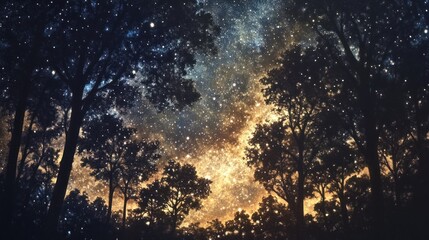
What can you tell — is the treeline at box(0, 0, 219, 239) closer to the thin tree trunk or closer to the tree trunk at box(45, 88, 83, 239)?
the tree trunk at box(45, 88, 83, 239)

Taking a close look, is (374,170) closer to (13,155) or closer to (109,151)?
(13,155)

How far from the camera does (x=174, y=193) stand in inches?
2383

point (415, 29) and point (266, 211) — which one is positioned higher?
point (266, 211)

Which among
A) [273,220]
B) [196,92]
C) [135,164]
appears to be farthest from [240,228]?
[196,92]

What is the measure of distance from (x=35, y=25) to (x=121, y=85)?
5.32m

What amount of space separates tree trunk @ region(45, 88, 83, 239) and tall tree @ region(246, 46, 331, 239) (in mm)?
15798

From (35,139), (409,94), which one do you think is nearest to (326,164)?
(409,94)

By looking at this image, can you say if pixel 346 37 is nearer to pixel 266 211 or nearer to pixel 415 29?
pixel 415 29

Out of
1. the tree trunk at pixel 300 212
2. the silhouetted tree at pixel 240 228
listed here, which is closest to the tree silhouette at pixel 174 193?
the silhouetted tree at pixel 240 228

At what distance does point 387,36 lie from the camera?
21109 mm

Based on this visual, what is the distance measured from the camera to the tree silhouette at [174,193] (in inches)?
2356

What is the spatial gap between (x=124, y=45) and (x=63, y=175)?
7.72 m

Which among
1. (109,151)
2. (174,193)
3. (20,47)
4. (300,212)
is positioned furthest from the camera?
(174,193)

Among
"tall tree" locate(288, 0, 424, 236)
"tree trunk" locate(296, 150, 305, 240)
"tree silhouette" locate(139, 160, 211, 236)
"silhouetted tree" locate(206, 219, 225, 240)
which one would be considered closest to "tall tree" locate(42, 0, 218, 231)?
"tall tree" locate(288, 0, 424, 236)
